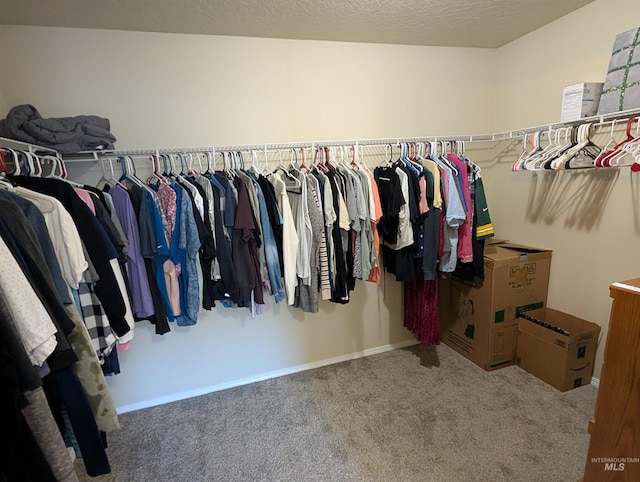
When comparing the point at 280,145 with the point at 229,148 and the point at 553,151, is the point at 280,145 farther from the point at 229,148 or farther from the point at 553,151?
the point at 553,151

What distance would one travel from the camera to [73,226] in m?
1.24

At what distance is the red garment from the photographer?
2.44 m

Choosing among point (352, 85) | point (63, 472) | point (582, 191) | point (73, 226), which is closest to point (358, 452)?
point (63, 472)

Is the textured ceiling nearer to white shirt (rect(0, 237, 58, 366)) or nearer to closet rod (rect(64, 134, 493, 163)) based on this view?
closet rod (rect(64, 134, 493, 163))

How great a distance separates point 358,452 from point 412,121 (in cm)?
226

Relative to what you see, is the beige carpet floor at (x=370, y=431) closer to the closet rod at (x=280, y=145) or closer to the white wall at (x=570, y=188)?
the white wall at (x=570, y=188)

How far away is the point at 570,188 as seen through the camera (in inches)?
85.7

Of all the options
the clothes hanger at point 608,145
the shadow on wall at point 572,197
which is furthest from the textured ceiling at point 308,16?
the shadow on wall at point 572,197

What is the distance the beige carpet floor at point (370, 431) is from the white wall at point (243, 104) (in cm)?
26

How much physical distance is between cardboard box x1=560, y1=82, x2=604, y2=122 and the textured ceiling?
54cm

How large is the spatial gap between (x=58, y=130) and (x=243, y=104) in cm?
102

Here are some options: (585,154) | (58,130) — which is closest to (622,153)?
(585,154)

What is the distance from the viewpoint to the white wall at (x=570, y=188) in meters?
1.89

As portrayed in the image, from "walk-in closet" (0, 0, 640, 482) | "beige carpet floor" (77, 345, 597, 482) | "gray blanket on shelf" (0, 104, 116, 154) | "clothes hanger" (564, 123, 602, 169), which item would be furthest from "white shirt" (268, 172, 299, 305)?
"clothes hanger" (564, 123, 602, 169)
